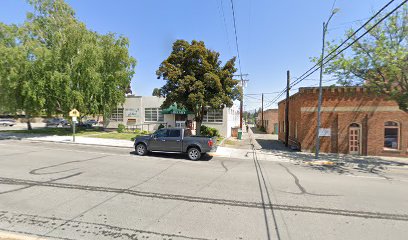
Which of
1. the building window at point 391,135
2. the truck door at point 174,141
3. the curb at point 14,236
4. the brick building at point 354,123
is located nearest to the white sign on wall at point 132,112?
the truck door at point 174,141

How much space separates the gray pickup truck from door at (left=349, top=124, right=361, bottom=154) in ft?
37.9

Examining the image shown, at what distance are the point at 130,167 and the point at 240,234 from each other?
675 cm

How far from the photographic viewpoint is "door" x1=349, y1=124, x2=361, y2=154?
55.6 ft

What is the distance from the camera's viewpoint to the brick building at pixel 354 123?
54.1 feet

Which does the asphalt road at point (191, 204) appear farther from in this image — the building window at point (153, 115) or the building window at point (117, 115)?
the building window at point (117, 115)

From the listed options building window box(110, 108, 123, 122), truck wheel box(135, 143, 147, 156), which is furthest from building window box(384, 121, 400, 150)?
building window box(110, 108, 123, 122)

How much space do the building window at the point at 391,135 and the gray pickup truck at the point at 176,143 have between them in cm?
1392

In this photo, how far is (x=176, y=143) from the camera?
41.0ft

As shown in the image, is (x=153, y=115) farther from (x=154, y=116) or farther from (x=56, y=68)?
(x=56, y=68)

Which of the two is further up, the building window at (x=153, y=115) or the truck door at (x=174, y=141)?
the building window at (x=153, y=115)

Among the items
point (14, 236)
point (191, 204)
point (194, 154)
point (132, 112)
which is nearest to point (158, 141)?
point (194, 154)

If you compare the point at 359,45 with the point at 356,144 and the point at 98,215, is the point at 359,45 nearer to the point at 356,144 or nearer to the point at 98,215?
the point at 356,144

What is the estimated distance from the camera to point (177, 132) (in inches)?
499

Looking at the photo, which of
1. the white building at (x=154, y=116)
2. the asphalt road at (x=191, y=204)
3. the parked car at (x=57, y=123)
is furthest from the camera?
the parked car at (x=57, y=123)
